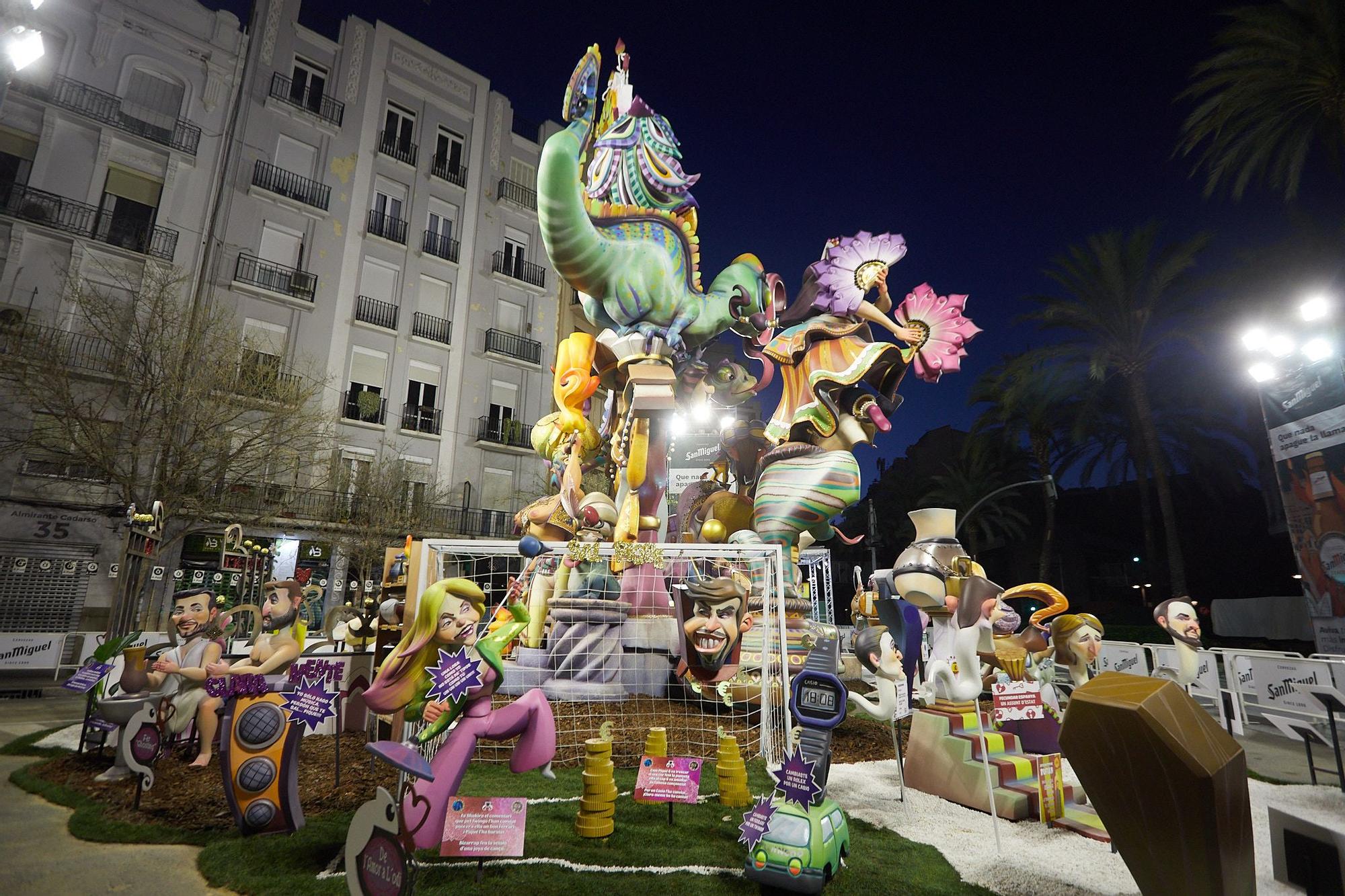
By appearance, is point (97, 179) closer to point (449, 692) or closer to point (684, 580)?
point (684, 580)

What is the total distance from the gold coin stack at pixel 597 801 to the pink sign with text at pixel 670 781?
0.20 metres

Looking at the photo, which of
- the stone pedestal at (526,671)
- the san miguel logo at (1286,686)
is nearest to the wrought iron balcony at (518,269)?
the stone pedestal at (526,671)

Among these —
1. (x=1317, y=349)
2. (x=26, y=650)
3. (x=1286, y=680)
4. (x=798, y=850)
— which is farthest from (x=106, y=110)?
(x=1317, y=349)

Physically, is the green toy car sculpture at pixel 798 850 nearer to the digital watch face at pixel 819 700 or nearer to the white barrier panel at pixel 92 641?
the digital watch face at pixel 819 700

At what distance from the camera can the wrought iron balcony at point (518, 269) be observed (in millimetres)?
22672

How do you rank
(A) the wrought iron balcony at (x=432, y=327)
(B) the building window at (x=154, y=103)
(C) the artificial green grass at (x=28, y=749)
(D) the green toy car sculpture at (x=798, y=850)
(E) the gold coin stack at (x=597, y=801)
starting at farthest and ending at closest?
(A) the wrought iron balcony at (x=432, y=327) < (B) the building window at (x=154, y=103) < (C) the artificial green grass at (x=28, y=749) < (E) the gold coin stack at (x=597, y=801) < (D) the green toy car sculpture at (x=798, y=850)

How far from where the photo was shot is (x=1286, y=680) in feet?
28.6

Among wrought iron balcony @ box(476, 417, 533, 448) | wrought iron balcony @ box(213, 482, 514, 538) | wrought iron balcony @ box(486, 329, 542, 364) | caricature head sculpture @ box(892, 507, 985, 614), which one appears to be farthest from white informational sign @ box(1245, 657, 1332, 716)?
wrought iron balcony @ box(486, 329, 542, 364)

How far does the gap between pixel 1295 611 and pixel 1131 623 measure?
8107 mm

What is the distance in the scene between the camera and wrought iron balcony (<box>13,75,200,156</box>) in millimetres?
15547

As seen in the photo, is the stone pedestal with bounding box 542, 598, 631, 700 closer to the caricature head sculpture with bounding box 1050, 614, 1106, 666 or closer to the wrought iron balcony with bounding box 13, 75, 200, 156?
the caricature head sculpture with bounding box 1050, 614, 1106, 666

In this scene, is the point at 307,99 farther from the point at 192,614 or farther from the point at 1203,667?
the point at 1203,667

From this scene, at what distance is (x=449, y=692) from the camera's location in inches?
141

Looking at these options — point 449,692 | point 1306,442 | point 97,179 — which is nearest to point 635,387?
point 449,692
